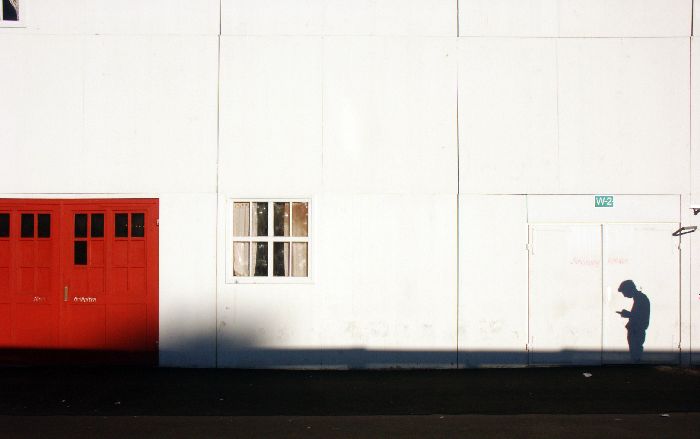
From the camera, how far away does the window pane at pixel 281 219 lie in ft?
34.7

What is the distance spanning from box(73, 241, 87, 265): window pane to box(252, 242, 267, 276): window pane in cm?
263

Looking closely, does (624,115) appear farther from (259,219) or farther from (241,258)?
(241,258)

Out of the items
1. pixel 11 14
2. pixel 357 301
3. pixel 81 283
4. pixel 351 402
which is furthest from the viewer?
pixel 11 14

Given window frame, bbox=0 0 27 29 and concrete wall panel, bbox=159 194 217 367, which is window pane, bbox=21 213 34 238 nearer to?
concrete wall panel, bbox=159 194 217 367

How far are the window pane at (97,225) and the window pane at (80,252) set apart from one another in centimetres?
21

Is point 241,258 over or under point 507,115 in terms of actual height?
under

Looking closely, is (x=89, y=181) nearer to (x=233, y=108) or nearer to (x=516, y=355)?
(x=233, y=108)

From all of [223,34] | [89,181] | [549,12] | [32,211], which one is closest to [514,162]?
[549,12]

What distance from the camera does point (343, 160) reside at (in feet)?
34.5

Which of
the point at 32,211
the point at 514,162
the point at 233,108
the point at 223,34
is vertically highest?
the point at 223,34

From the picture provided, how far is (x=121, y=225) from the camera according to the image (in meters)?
10.6

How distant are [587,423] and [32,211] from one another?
849cm

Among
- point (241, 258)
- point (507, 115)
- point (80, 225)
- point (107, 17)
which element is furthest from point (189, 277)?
point (507, 115)

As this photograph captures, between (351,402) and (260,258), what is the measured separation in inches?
119
